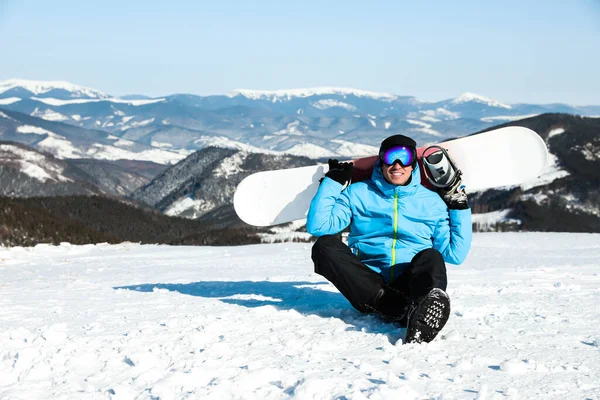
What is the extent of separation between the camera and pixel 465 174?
7.81 m

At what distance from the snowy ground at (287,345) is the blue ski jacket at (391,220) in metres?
0.63

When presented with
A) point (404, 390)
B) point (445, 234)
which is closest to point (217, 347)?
point (404, 390)

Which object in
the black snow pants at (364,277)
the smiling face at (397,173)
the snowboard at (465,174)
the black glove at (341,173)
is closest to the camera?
the black snow pants at (364,277)

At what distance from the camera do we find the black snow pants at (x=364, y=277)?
5381mm

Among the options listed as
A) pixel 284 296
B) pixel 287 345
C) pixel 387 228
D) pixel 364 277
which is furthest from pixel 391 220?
pixel 284 296

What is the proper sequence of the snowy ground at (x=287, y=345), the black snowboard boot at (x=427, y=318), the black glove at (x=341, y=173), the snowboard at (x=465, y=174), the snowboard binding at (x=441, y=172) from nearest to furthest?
the snowy ground at (x=287, y=345) < the black snowboard boot at (x=427, y=318) < the snowboard binding at (x=441, y=172) < the black glove at (x=341, y=173) < the snowboard at (x=465, y=174)

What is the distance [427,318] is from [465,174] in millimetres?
3577

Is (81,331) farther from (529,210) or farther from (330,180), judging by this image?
(529,210)

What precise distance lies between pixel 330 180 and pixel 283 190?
7.26 ft

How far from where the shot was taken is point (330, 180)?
5742mm

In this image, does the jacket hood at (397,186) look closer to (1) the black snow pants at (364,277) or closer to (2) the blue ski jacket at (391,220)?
(2) the blue ski jacket at (391,220)

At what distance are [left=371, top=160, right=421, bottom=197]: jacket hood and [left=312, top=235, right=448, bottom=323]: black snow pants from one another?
22.8 inches

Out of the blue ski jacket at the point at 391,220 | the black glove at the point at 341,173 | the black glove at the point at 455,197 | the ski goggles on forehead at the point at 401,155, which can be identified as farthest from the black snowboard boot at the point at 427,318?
the black glove at the point at 341,173

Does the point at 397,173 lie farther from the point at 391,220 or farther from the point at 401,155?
the point at 391,220
